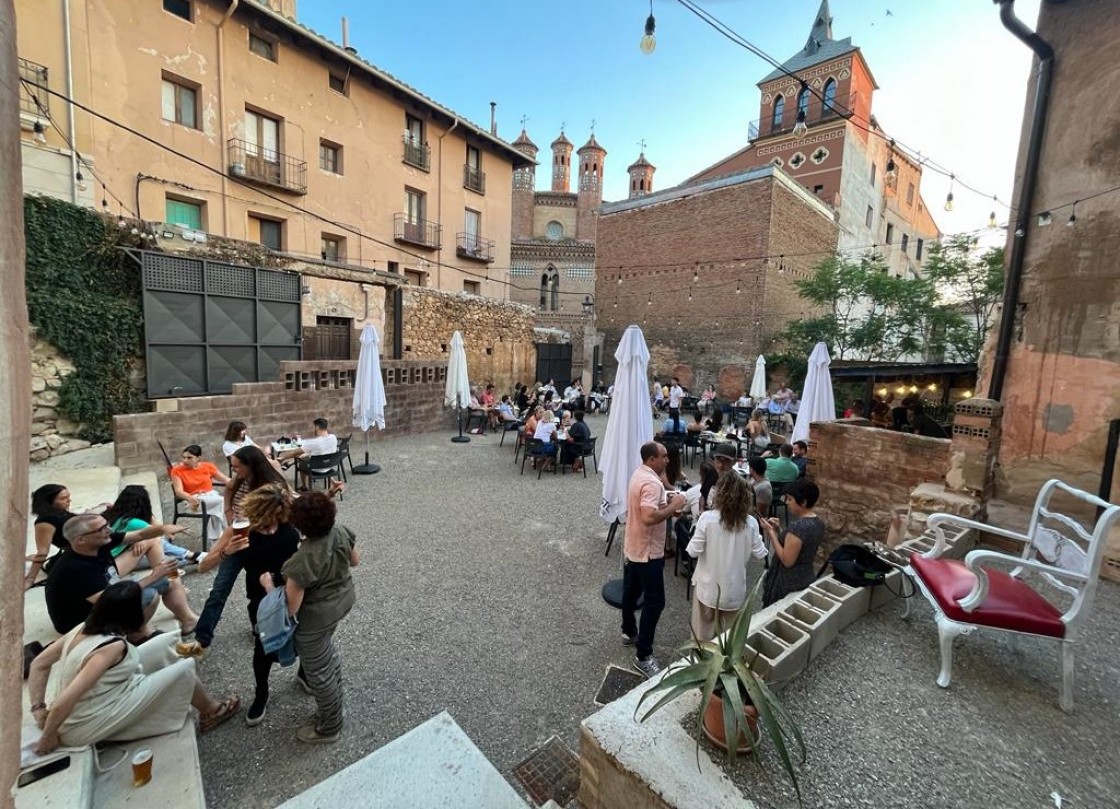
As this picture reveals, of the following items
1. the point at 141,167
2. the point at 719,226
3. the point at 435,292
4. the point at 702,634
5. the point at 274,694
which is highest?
the point at 719,226

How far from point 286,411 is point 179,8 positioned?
492 inches

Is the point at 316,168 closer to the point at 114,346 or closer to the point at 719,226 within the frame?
the point at 114,346

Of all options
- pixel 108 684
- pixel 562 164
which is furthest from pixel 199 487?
pixel 562 164

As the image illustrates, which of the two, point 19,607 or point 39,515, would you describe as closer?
point 19,607

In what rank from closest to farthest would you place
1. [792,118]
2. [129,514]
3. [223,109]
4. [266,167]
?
[129,514]
[223,109]
[266,167]
[792,118]

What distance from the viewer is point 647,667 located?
11.6 ft

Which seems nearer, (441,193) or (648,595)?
(648,595)

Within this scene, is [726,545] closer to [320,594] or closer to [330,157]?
[320,594]

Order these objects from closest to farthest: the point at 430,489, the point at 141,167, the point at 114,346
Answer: the point at 430,489 < the point at 114,346 < the point at 141,167

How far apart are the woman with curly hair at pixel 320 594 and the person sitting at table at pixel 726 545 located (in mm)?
2210

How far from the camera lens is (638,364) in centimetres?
550

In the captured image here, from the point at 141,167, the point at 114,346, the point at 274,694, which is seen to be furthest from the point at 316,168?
the point at 274,694

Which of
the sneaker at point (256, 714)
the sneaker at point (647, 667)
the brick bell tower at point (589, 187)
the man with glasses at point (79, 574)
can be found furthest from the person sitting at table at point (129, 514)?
the brick bell tower at point (589, 187)

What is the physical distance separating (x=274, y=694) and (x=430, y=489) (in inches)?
184
